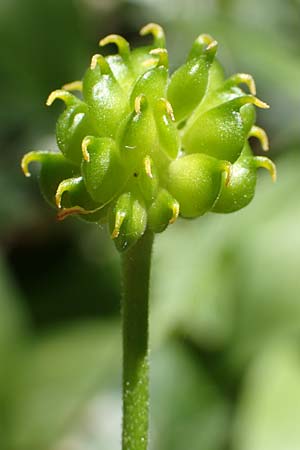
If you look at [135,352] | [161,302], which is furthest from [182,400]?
[135,352]

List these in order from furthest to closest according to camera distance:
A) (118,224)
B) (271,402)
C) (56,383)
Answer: (56,383) → (271,402) → (118,224)

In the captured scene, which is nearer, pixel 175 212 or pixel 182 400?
pixel 175 212

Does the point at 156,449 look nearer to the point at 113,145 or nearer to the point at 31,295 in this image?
the point at 31,295

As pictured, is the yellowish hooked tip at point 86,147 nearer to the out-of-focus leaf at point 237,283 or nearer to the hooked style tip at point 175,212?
the hooked style tip at point 175,212

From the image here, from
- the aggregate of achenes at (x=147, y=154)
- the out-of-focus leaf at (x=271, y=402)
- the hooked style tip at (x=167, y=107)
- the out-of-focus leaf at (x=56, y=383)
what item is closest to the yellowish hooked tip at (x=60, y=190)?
the aggregate of achenes at (x=147, y=154)

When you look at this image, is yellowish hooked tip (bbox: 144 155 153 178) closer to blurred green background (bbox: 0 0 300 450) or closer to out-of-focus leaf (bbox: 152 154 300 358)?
blurred green background (bbox: 0 0 300 450)

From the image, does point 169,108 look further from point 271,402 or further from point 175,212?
point 271,402

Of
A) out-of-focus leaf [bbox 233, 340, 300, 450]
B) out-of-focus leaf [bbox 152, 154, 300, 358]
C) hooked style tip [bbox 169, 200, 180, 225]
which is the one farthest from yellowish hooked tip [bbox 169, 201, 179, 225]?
out-of-focus leaf [bbox 152, 154, 300, 358]
